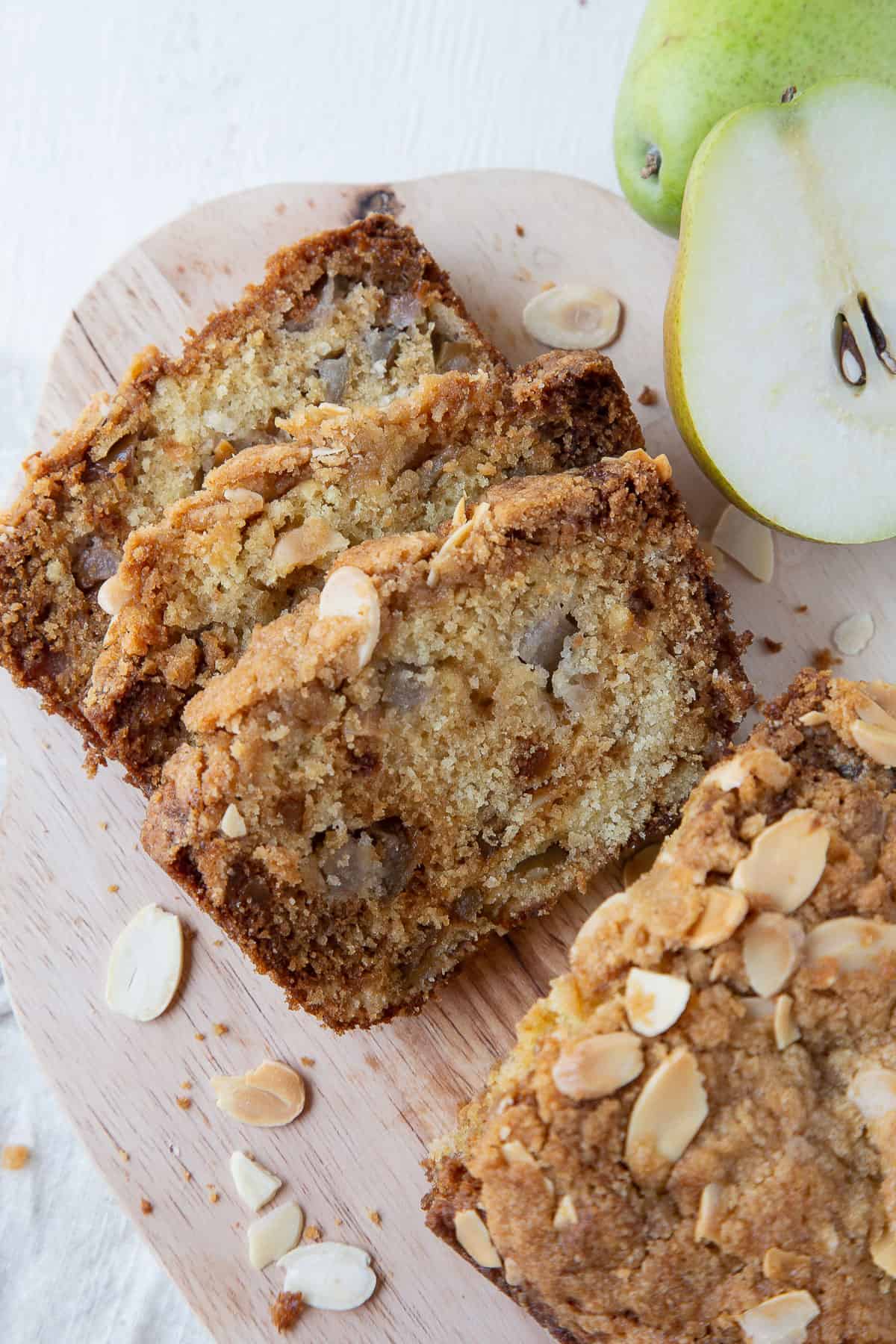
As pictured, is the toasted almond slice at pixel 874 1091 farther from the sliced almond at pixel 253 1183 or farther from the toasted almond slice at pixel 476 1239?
the sliced almond at pixel 253 1183

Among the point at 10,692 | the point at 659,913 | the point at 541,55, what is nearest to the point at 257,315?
the point at 10,692

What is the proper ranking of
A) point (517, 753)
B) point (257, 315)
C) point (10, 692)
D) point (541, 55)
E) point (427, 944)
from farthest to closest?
1. point (541, 55)
2. point (10, 692)
3. point (257, 315)
4. point (427, 944)
5. point (517, 753)

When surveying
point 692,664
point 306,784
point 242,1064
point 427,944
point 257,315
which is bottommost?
point 242,1064

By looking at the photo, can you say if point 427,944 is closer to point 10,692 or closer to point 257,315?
point 10,692

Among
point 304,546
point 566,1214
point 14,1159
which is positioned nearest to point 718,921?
point 566,1214

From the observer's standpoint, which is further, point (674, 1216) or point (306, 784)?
point (306, 784)

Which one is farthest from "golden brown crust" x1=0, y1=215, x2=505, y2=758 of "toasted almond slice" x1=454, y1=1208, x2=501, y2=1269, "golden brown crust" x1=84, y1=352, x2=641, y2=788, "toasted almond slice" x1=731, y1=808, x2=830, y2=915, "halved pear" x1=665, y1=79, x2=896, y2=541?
"toasted almond slice" x1=731, y1=808, x2=830, y2=915

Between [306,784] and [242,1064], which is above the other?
[306,784]

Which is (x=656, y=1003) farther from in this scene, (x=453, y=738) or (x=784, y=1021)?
(x=453, y=738)

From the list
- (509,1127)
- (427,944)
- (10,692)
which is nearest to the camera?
(509,1127)
